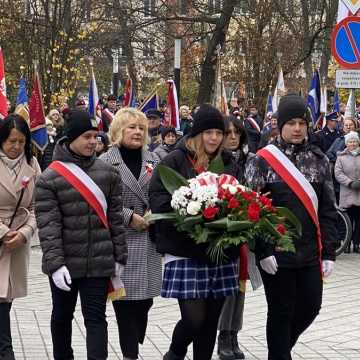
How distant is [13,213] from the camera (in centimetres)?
680

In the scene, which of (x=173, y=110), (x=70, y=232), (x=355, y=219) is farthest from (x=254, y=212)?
(x=173, y=110)

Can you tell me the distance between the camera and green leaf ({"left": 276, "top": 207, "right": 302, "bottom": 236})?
599 cm

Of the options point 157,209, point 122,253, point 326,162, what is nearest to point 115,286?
point 122,253

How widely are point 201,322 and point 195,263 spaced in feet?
1.21

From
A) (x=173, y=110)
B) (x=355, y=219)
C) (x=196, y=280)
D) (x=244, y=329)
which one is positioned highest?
(x=173, y=110)

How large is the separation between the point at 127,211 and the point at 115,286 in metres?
0.62

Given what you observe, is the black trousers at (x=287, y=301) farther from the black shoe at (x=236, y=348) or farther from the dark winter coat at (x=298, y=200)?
the black shoe at (x=236, y=348)

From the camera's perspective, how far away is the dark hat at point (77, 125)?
642 centimetres

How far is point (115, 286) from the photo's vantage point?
256 inches

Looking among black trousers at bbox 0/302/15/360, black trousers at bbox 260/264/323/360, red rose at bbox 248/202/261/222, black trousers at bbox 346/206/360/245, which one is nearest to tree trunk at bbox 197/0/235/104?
black trousers at bbox 346/206/360/245

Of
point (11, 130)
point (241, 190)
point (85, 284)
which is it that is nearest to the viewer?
point (241, 190)

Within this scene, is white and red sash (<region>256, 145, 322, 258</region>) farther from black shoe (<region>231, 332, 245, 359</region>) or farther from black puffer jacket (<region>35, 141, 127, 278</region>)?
black shoe (<region>231, 332, 245, 359</region>)

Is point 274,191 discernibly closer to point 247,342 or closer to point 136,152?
point 136,152

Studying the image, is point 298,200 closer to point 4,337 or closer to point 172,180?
point 172,180
